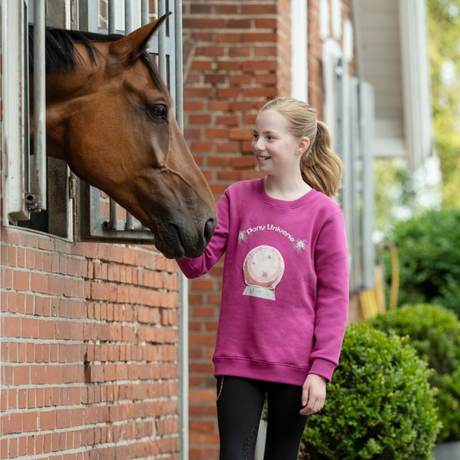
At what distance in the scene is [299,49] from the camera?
7.54 metres

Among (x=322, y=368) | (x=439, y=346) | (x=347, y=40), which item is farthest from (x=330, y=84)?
(x=322, y=368)

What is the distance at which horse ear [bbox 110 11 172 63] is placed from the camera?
3.29 meters

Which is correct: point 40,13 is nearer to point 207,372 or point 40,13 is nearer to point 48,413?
point 48,413

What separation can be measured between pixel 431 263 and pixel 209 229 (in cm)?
1160

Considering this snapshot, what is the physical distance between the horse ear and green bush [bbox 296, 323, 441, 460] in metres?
2.37

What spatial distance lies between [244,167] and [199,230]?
11.7ft

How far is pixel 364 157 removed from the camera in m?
9.95

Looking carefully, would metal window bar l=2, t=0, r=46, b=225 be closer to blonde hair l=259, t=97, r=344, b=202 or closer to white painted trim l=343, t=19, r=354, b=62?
blonde hair l=259, t=97, r=344, b=202

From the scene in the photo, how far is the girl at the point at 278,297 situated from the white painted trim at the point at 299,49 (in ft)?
12.5

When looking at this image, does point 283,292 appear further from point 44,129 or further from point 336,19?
point 336,19

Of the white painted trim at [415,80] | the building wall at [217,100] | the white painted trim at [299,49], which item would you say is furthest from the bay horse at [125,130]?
the white painted trim at [415,80]

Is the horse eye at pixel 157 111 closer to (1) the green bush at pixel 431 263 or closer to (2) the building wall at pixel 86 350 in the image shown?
(2) the building wall at pixel 86 350

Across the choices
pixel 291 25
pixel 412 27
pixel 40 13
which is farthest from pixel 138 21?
pixel 412 27

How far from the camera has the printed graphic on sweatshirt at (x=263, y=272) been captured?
3430mm
